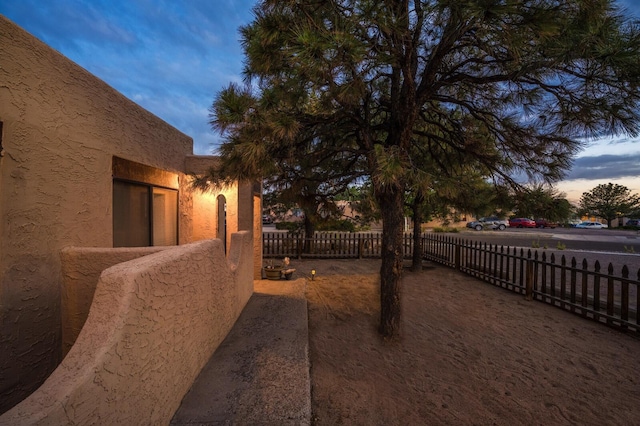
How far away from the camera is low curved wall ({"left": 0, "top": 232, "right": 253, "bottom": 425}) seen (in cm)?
132

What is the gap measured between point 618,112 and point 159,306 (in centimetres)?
571

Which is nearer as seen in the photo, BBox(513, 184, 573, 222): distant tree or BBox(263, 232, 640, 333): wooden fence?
BBox(513, 184, 573, 222): distant tree

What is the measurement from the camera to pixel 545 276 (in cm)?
626

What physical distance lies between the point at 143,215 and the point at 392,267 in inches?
169

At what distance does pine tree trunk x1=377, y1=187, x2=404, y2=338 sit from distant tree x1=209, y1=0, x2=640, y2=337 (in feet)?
0.06

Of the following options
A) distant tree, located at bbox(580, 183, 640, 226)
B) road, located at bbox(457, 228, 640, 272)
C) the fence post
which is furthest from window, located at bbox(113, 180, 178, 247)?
distant tree, located at bbox(580, 183, 640, 226)

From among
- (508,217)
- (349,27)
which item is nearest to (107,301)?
(349,27)

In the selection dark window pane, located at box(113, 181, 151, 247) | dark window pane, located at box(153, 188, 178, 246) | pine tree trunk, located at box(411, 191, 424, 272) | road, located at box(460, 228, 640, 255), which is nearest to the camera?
dark window pane, located at box(113, 181, 151, 247)

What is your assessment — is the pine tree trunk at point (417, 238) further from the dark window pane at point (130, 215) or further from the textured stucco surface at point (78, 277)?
the textured stucco surface at point (78, 277)

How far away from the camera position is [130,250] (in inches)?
114

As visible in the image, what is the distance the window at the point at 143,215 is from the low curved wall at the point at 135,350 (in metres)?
1.95

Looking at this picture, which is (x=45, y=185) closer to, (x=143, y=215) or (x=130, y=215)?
(x=130, y=215)

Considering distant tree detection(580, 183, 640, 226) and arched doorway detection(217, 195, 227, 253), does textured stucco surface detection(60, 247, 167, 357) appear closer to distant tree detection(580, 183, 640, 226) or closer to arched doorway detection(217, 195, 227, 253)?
arched doorway detection(217, 195, 227, 253)

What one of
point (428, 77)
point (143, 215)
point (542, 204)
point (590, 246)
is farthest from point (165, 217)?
point (590, 246)
